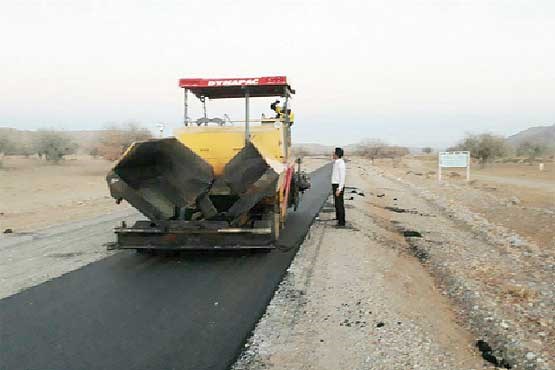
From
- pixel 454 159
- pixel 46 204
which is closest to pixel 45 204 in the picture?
pixel 46 204

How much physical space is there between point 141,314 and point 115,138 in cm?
4654

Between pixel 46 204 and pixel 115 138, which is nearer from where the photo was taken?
pixel 46 204

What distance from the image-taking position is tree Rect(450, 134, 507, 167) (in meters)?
62.8

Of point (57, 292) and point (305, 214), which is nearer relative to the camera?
point (57, 292)

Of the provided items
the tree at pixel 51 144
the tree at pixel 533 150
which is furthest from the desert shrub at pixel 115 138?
the tree at pixel 533 150

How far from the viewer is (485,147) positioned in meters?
62.8

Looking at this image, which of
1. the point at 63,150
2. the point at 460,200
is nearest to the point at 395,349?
the point at 460,200

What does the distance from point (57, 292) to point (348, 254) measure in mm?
4505

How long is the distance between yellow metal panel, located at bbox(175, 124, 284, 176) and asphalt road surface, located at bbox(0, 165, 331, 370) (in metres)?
1.86

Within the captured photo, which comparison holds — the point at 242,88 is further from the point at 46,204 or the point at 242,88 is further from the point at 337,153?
the point at 46,204

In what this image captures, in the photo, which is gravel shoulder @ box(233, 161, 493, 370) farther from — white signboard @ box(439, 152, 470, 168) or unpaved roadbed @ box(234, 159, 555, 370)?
white signboard @ box(439, 152, 470, 168)

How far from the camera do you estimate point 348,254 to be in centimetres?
884

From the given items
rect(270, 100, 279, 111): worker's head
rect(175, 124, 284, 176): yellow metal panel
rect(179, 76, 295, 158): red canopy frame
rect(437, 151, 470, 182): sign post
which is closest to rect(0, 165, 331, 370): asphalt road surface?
rect(175, 124, 284, 176): yellow metal panel

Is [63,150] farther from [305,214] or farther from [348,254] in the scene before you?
[348,254]
